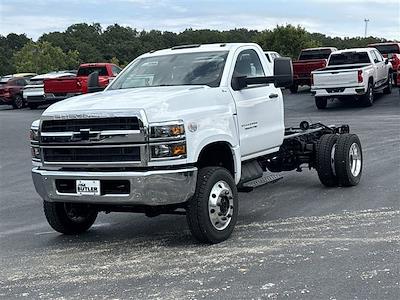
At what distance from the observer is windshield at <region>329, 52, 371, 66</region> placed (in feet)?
78.9

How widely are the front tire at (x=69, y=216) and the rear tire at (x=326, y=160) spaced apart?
3381 millimetres

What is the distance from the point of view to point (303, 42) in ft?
169

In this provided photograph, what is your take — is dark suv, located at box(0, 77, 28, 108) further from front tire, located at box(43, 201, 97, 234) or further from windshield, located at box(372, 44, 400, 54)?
front tire, located at box(43, 201, 97, 234)

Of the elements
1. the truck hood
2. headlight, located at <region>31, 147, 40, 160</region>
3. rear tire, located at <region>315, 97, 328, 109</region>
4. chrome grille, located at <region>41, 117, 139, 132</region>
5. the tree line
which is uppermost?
the tree line

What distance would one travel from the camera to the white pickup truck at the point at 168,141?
632 cm

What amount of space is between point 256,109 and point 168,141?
1.84 m

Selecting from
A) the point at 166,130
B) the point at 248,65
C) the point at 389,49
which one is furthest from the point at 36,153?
the point at 389,49

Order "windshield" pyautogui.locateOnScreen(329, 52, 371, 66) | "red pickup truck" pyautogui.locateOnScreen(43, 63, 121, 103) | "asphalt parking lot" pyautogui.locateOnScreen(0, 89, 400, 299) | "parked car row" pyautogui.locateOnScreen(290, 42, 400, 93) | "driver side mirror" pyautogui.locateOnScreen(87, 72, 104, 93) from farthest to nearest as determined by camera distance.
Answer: "parked car row" pyautogui.locateOnScreen(290, 42, 400, 93) < "red pickup truck" pyautogui.locateOnScreen(43, 63, 121, 103) < "windshield" pyautogui.locateOnScreen(329, 52, 371, 66) < "driver side mirror" pyautogui.locateOnScreen(87, 72, 104, 93) < "asphalt parking lot" pyautogui.locateOnScreen(0, 89, 400, 299)

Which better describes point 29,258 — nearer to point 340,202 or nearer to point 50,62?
point 340,202

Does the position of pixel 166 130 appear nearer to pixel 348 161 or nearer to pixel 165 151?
pixel 165 151

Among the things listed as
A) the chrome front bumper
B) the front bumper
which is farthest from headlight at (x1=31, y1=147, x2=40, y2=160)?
the front bumper

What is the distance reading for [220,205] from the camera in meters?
6.79

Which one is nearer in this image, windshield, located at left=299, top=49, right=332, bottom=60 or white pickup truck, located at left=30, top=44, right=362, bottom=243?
white pickup truck, located at left=30, top=44, right=362, bottom=243

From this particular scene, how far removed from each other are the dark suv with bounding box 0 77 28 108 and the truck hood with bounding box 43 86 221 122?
27.0 m
